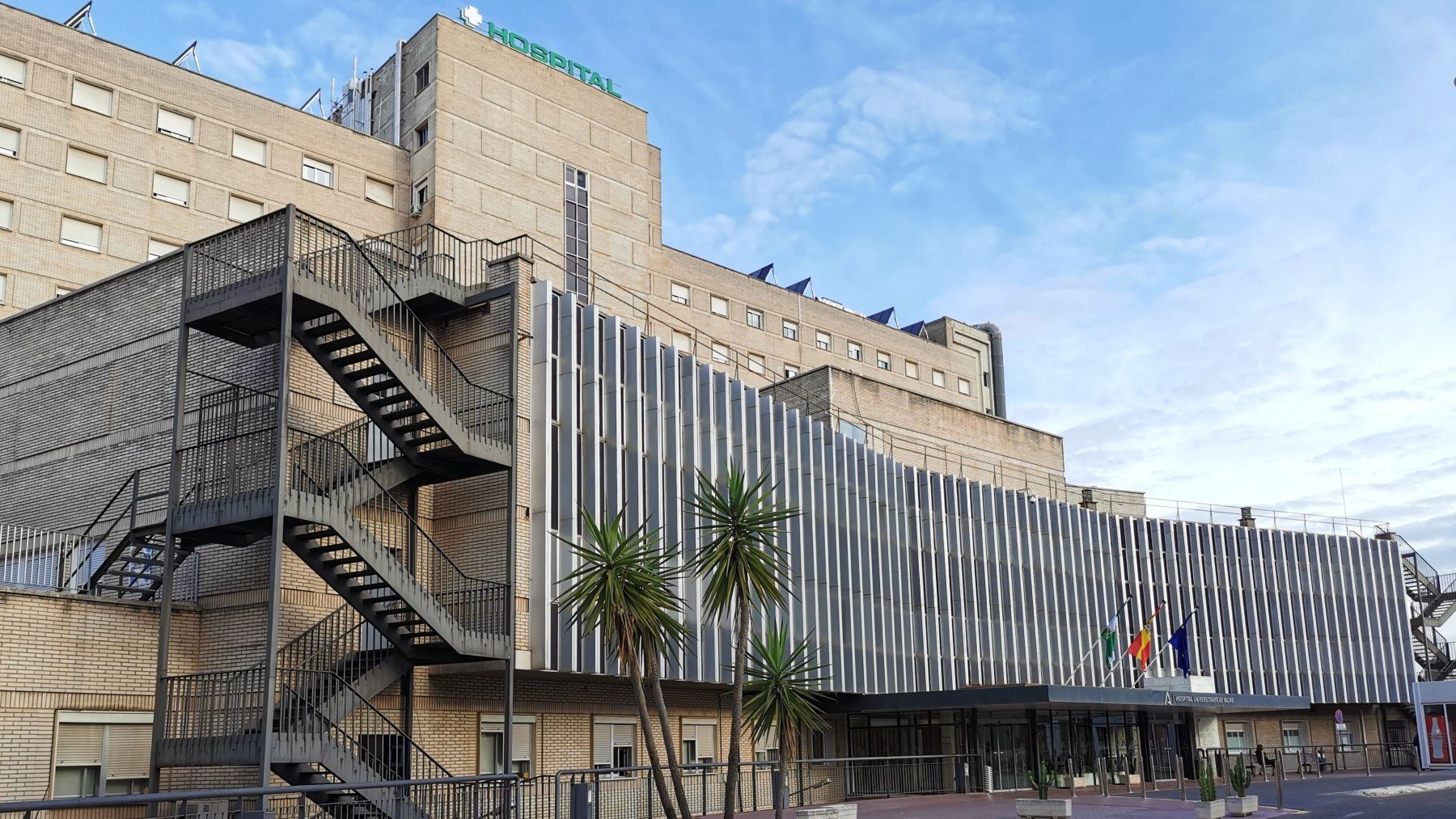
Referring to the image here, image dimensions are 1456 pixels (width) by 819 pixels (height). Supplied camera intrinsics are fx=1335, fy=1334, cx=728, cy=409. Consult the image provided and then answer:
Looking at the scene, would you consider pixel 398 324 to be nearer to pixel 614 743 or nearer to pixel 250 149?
pixel 614 743

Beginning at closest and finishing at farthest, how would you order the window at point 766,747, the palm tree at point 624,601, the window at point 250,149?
1. the palm tree at point 624,601
2. the window at point 766,747
3. the window at point 250,149

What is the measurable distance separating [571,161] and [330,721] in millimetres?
42277

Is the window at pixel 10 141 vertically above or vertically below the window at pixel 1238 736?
above

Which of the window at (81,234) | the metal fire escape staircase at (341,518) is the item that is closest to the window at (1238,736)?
the metal fire escape staircase at (341,518)

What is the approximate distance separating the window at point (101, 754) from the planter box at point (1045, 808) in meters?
15.3

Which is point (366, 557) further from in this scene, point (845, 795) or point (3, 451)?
point (845, 795)

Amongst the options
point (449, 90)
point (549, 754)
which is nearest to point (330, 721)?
point (549, 754)

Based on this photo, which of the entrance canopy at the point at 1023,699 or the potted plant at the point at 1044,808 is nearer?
the potted plant at the point at 1044,808

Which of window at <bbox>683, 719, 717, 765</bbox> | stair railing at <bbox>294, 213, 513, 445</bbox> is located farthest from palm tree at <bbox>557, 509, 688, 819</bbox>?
window at <bbox>683, 719, 717, 765</bbox>

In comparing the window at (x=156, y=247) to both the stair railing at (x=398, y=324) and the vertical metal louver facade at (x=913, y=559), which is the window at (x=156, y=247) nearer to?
the vertical metal louver facade at (x=913, y=559)

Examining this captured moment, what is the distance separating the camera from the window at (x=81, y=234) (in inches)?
1857

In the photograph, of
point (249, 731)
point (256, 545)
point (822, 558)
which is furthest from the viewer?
point (822, 558)

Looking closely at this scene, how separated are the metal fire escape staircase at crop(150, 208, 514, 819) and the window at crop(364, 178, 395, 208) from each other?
31.9 metres

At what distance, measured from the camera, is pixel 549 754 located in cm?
2761
